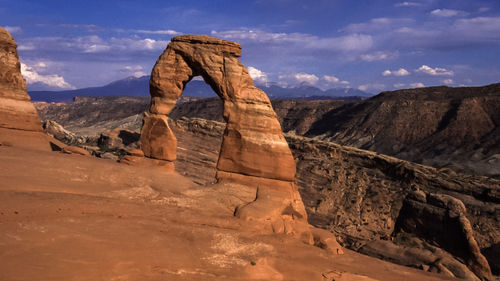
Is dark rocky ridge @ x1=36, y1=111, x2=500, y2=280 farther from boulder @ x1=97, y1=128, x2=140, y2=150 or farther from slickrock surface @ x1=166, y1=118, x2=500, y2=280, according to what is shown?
boulder @ x1=97, y1=128, x2=140, y2=150

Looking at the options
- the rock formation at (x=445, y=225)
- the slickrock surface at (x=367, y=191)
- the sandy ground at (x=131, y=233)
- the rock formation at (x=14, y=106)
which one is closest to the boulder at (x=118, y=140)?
the slickrock surface at (x=367, y=191)

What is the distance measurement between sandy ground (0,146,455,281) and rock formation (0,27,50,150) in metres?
5.79

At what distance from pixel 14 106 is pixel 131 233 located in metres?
14.5

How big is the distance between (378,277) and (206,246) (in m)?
4.52

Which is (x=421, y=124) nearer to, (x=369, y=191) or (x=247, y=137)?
(x=369, y=191)

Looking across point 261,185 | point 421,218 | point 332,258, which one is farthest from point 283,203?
point 421,218

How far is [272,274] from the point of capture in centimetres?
698

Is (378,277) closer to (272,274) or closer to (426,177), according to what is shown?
(272,274)

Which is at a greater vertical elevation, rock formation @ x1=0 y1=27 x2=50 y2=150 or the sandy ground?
rock formation @ x1=0 y1=27 x2=50 y2=150

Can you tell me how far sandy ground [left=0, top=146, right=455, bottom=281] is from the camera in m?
5.48

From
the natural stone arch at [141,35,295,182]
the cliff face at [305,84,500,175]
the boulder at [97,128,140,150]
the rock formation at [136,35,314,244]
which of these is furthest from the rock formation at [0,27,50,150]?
the cliff face at [305,84,500,175]

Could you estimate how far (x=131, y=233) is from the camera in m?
7.03

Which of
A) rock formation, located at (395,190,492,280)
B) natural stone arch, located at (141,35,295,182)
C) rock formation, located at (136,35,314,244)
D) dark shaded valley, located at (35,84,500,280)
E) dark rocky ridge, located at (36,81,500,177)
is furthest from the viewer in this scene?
dark rocky ridge, located at (36,81,500,177)

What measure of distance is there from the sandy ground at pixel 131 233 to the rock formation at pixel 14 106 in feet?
19.0
